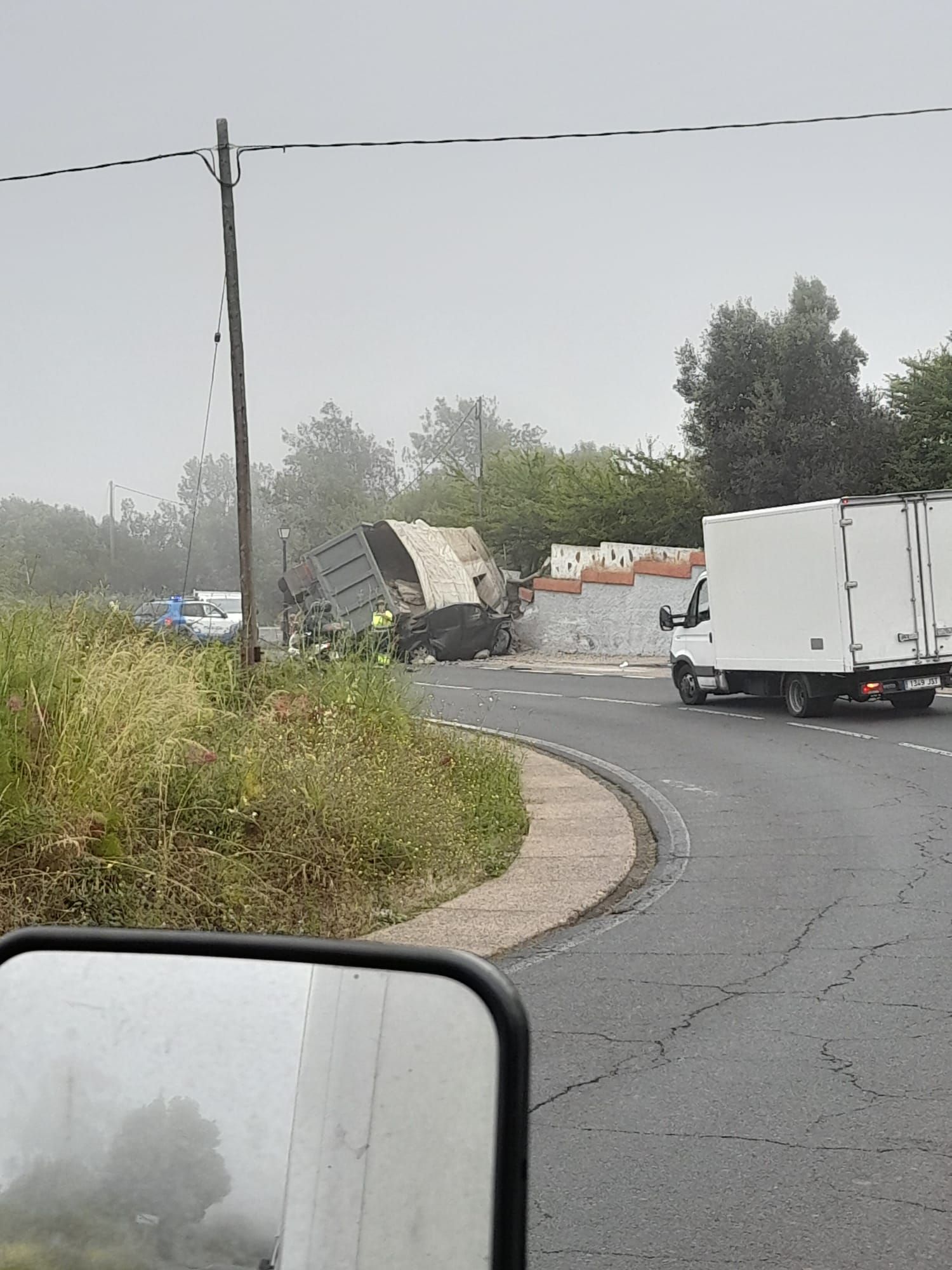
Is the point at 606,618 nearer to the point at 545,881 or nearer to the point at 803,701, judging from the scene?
the point at 803,701

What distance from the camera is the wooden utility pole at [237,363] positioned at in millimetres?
17938

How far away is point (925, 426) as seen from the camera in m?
37.7

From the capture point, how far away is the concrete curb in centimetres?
847

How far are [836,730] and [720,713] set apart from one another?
131 inches

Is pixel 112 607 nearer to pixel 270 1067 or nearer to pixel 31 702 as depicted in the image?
pixel 31 702

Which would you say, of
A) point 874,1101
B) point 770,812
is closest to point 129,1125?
point 874,1101

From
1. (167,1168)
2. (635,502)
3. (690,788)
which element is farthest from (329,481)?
(167,1168)

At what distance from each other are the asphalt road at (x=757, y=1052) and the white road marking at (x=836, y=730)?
541 centimetres

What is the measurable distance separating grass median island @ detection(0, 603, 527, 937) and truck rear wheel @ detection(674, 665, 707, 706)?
12064mm

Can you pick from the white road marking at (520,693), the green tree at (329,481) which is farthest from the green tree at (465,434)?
the white road marking at (520,693)

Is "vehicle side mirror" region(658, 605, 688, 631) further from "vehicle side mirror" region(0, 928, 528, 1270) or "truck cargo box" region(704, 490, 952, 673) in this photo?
"vehicle side mirror" region(0, 928, 528, 1270)

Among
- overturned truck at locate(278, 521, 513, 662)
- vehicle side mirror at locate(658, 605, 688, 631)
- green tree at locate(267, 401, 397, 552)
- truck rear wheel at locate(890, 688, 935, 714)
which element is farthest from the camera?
green tree at locate(267, 401, 397, 552)

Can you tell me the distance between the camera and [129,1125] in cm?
144

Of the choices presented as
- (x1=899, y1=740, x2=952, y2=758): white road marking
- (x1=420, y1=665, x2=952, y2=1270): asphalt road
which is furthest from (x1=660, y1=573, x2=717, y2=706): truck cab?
(x1=420, y1=665, x2=952, y2=1270): asphalt road
